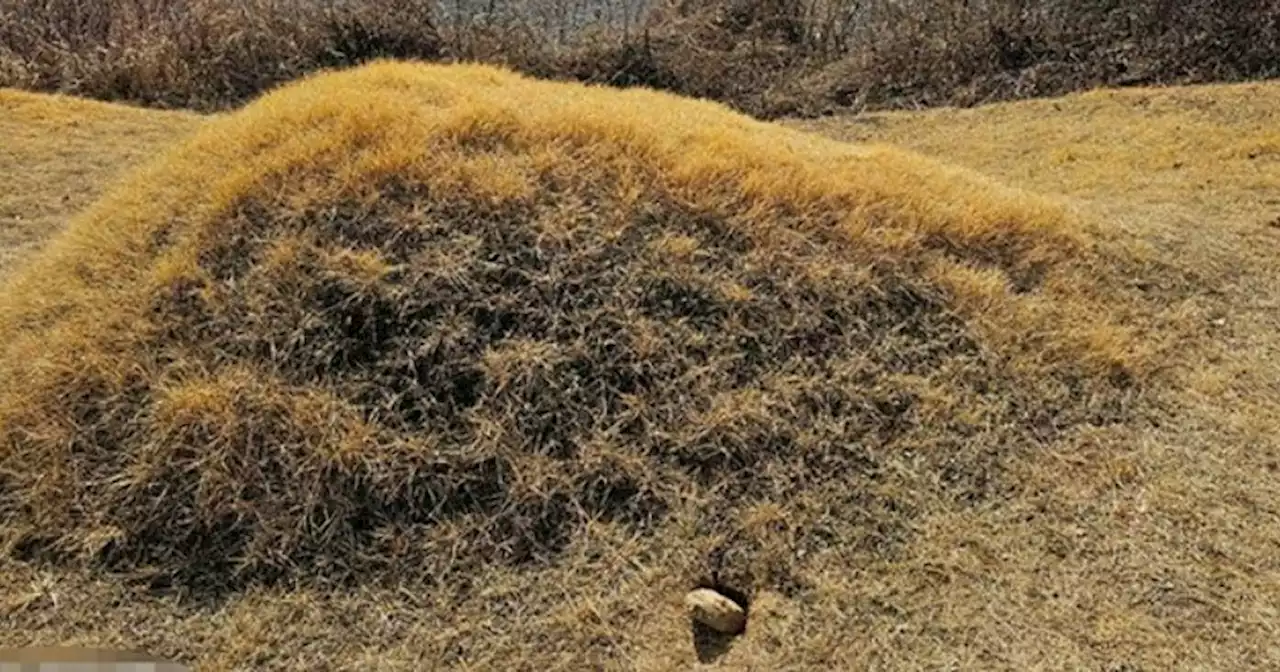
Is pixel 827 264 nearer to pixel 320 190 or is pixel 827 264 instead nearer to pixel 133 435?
pixel 320 190

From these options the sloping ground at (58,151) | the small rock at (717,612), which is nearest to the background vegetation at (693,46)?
the sloping ground at (58,151)

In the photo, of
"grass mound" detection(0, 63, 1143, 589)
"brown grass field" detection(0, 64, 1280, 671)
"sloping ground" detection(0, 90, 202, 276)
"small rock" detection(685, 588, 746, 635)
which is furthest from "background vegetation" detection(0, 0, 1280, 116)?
"small rock" detection(685, 588, 746, 635)

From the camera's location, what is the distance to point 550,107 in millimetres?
3420

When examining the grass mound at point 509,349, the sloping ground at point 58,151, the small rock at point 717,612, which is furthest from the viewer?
the sloping ground at point 58,151

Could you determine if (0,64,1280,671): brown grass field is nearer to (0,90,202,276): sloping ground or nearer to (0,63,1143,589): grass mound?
(0,63,1143,589): grass mound

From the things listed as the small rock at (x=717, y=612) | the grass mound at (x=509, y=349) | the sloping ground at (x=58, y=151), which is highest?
the grass mound at (x=509, y=349)

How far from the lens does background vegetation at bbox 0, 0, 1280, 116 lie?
7445 mm

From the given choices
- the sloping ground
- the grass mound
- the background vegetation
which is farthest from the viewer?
the background vegetation

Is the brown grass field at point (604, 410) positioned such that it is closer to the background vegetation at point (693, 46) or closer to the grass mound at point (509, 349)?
the grass mound at point (509, 349)

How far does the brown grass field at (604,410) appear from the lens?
7.52 feet

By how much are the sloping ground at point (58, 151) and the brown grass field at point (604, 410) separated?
1.61 metres

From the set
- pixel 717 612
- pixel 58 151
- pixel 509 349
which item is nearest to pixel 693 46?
pixel 58 151

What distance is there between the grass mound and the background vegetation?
4490mm

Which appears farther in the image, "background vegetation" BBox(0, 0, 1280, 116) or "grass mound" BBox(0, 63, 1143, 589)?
"background vegetation" BBox(0, 0, 1280, 116)
